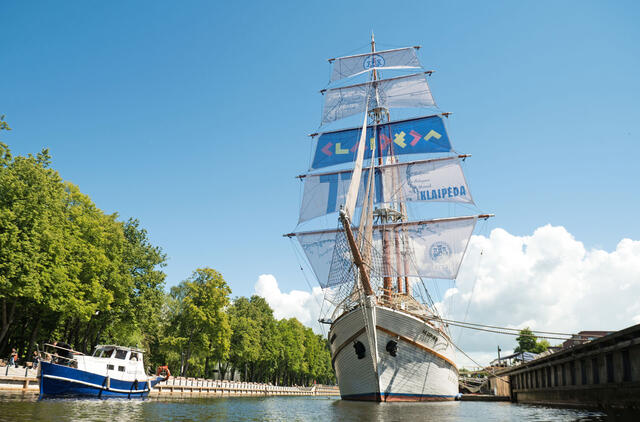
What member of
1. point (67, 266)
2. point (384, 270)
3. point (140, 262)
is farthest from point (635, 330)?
point (140, 262)

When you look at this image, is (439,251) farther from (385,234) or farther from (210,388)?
(210,388)

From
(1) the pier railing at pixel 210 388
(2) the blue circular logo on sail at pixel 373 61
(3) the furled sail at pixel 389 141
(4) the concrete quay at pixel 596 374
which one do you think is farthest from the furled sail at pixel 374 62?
(4) the concrete quay at pixel 596 374

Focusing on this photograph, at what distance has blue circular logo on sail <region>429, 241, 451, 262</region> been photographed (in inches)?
1688

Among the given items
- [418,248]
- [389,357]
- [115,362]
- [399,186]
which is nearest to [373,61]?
[399,186]

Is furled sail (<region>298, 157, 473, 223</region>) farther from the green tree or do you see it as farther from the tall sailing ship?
the green tree

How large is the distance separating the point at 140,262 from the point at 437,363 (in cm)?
2836

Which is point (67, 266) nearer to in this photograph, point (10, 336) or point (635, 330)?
point (10, 336)

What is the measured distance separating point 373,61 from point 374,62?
0.72 ft

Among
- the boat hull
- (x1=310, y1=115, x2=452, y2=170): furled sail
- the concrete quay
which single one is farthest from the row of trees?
the concrete quay

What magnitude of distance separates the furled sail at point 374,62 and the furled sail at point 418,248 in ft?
78.2

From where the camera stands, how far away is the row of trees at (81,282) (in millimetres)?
29531

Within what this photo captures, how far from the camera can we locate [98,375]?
95.0 ft

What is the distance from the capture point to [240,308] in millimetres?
72250

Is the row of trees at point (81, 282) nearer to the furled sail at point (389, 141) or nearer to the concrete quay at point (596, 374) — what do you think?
the furled sail at point (389, 141)
